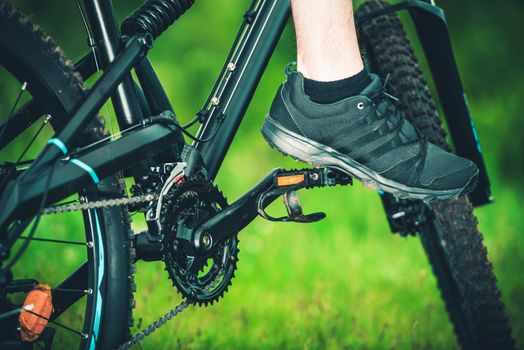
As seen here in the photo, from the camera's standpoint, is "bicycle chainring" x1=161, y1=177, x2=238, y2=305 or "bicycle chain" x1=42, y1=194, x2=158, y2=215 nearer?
"bicycle chain" x1=42, y1=194, x2=158, y2=215

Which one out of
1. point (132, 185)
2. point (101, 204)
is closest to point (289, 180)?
point (132, 185)

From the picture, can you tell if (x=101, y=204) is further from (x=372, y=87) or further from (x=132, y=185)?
(x=372, y=87)

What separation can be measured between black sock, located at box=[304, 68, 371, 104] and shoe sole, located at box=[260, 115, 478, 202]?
108mm

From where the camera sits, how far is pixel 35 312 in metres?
1.43

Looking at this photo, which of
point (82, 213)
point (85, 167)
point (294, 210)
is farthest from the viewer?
point (294, 210)

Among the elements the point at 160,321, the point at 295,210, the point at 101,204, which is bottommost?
the point at 160,321

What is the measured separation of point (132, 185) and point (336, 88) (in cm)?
53

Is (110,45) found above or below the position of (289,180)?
above

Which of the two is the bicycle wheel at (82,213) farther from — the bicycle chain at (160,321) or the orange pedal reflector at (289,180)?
the orange pedal reflector at (289,180)

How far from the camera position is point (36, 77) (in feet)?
4.60

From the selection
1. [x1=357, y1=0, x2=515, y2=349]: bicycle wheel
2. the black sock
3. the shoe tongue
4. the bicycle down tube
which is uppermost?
the bicycle down tube

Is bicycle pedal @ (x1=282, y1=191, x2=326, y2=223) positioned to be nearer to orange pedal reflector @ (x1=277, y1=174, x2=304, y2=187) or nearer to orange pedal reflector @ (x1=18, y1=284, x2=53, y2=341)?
orange pedal reflector @ (x1=277, y1=174, x2=304, y2=187)

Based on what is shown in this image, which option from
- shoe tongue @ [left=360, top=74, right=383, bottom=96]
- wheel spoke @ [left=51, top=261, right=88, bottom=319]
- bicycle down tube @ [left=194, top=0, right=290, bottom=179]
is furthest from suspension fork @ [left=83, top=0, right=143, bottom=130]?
shoe tongue @ [left=360, top=74, right=383, bottom=96]

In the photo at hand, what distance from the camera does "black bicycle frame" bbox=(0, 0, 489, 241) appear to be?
130 cm
